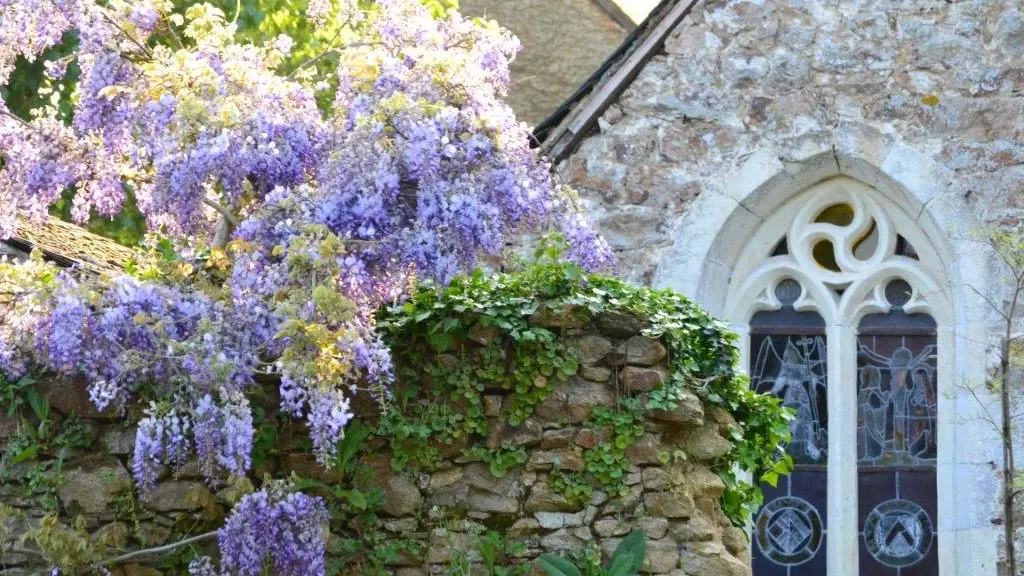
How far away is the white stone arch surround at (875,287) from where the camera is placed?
9.00 m

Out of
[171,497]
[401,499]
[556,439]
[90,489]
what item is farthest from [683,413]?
[90,489]

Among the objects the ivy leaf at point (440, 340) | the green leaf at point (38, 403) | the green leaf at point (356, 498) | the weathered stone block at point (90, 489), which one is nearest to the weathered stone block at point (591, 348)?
the ivy leaf at point (440, 340)

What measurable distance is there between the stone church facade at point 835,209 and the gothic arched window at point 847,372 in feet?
0.04

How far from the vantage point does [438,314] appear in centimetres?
666

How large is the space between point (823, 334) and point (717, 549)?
328cm

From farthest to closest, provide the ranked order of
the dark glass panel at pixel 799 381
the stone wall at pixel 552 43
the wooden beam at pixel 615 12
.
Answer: the wooden beam at pixel 615 12 → the stone wall at pixel 552 43 → the dark glass panel at pixel 799 381

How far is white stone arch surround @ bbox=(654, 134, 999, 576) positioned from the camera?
29.5 feet

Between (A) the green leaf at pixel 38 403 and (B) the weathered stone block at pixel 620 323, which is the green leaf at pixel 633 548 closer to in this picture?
(B) the weathered stone block at pixel 620 323

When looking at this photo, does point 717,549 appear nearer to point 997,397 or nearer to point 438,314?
point 438,314

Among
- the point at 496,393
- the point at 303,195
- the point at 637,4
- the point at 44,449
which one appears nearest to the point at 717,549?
the point at 496,393

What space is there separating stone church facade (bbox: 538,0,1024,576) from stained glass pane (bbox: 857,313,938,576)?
11 mm

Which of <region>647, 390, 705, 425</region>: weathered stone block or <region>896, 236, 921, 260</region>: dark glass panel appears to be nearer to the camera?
<region>647, 390, 705, 425</region>: weathered stone block

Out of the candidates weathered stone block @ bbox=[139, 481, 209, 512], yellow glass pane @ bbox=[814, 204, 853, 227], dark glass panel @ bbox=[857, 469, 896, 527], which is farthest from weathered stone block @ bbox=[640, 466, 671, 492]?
yellow glass pane @ bbox=[814, 204, 853, 227]

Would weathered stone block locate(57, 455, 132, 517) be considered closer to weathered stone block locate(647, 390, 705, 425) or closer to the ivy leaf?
the ivy leaf
